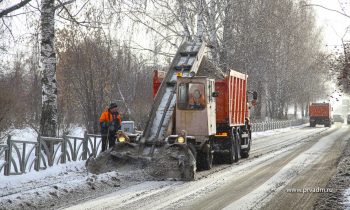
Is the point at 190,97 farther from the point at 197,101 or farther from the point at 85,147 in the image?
the point at 85,147

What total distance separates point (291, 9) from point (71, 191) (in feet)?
146

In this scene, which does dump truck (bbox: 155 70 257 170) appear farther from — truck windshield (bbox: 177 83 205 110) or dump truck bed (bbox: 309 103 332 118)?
dump truck bed (bbox: 309 103 332 118)

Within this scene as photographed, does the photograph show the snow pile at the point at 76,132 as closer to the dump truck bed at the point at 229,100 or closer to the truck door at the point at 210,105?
the dump truck bed at the point at 229,100

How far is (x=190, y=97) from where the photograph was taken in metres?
13.5

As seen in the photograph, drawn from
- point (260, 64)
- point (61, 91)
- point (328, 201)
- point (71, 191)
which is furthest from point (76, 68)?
point (260, 64)

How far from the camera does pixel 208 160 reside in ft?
46.7

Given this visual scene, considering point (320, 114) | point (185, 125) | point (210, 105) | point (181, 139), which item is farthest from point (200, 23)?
point (320, 114)

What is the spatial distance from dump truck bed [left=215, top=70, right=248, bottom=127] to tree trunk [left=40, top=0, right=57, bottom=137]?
16.0ft

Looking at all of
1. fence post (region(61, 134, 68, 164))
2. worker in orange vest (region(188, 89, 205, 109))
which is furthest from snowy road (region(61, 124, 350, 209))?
fence post (region(61, 134, 68, 164))

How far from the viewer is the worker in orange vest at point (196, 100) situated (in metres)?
13.5

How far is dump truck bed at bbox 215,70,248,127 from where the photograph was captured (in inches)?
619

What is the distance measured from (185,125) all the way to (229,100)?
9.14 feet

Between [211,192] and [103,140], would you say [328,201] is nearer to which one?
[211,192]

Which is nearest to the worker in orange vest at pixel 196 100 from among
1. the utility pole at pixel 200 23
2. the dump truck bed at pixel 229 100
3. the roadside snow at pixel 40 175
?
the dump truck bed at pixel 229 100
